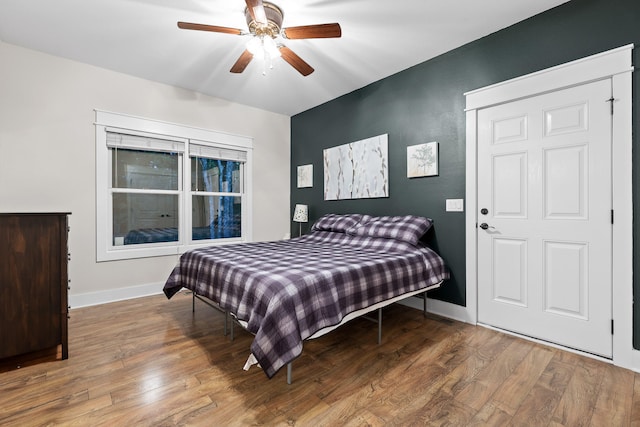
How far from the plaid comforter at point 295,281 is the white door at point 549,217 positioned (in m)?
0.55

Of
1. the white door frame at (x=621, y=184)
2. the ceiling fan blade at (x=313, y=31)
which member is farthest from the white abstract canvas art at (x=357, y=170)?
the white door frame at (x=621, y=184)

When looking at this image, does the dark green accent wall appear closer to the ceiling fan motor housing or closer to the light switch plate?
the light switch plate

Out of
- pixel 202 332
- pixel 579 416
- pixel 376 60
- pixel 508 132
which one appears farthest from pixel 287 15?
pixel 579 416

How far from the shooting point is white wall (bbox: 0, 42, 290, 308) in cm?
274

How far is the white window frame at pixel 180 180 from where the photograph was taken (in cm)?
319

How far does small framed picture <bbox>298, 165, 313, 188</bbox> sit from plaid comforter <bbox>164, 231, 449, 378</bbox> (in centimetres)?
164

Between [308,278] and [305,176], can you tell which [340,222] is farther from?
[308,278]

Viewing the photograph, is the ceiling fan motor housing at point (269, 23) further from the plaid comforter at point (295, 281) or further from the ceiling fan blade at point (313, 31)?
the plaid comforter at point (295, 281)

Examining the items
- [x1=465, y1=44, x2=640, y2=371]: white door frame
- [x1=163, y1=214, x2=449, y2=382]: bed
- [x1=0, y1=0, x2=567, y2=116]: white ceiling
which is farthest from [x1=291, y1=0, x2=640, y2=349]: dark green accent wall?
[x1=163, y1=214, x2=449, y2=382]: bed

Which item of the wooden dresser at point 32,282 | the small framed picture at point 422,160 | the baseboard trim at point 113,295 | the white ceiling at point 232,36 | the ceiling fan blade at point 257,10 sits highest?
the white ceiling at point 232,36

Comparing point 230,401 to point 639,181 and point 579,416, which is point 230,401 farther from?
point 639,181

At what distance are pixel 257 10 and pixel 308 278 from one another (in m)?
1.72

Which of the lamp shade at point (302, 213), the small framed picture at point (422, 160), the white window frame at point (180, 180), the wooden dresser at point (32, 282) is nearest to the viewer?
the wooden dresser at point (32, 282)

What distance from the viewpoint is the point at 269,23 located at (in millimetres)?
2082
